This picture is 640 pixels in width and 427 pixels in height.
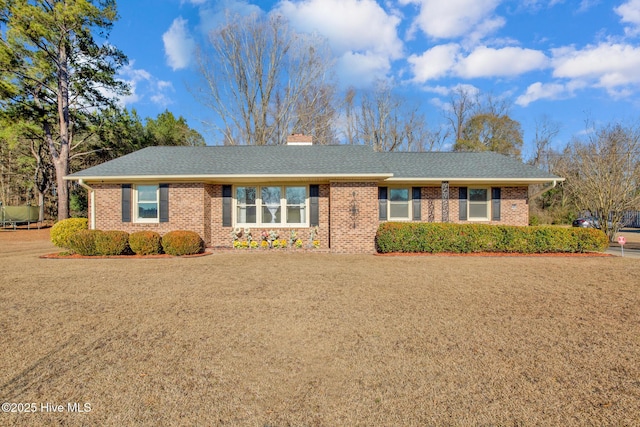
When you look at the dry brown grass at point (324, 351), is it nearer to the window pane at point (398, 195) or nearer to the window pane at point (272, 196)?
the window pane at point (272, 196)

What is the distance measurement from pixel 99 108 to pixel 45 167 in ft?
39.3

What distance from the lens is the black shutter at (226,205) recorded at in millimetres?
12859

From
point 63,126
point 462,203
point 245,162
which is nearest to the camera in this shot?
point 245,162

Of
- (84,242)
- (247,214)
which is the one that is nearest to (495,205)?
(247,214)

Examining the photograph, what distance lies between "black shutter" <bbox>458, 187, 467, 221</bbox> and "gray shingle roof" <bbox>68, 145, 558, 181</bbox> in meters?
0.79

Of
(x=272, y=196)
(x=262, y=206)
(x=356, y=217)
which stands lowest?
(x=356, y=217)

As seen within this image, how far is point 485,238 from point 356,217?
4540 mm

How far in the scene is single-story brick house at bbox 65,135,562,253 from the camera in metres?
11.9

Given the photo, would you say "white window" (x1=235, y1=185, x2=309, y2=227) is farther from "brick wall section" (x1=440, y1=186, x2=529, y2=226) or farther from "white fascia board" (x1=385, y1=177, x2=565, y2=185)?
"brick wall section" (x1=440, y1=186, x2=529, y2=226)

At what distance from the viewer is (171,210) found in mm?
12375

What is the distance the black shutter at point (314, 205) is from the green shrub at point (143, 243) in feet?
18.2

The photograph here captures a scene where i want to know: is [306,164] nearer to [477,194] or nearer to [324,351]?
[477,194]

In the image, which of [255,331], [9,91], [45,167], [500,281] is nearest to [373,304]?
[255,331]

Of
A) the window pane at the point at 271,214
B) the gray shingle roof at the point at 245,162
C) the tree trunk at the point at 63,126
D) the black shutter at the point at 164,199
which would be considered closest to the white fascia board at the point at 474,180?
the gray shingle roof at the point at 245,162
